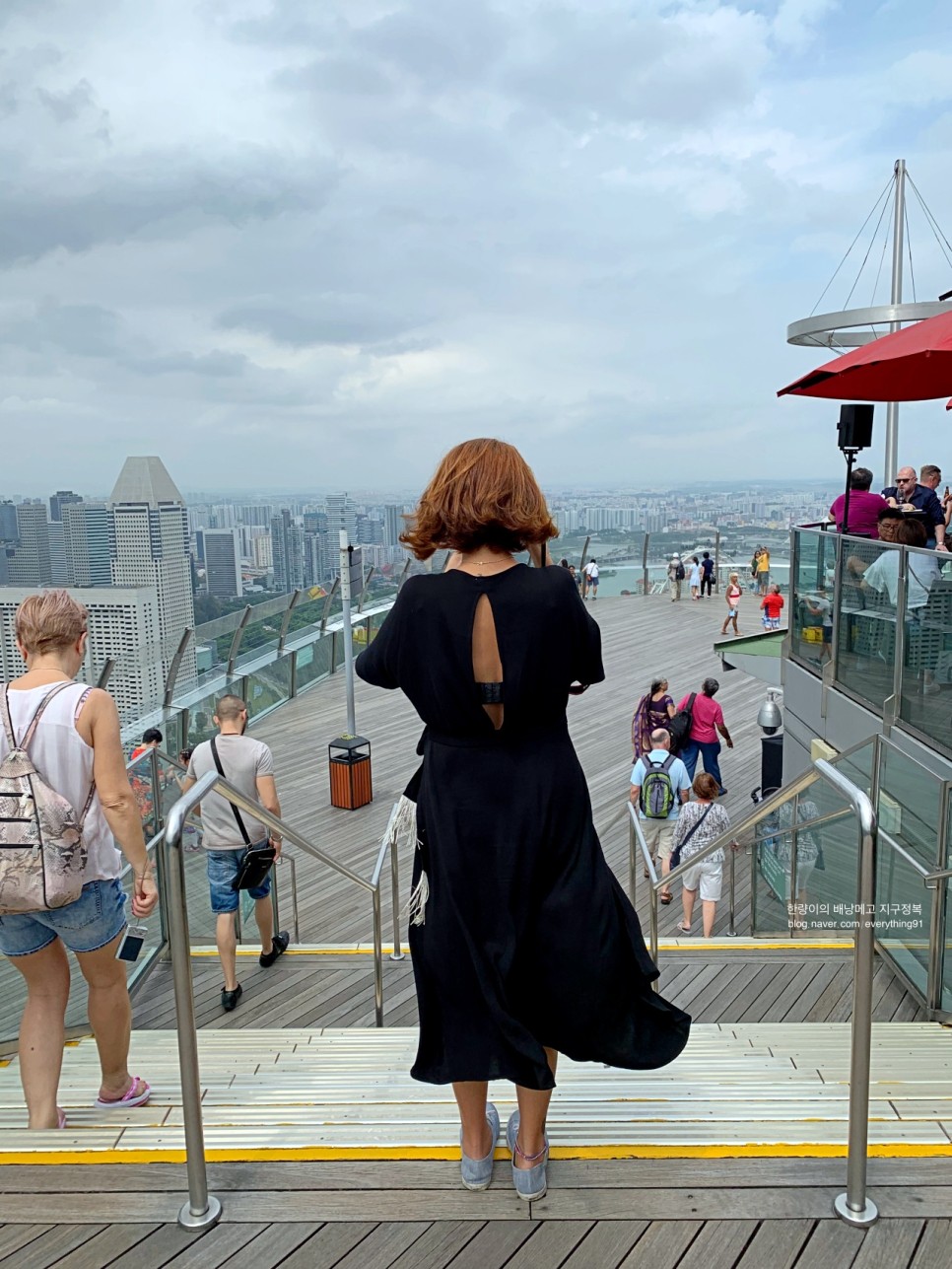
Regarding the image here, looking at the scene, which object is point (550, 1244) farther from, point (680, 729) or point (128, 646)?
point (128, 646)

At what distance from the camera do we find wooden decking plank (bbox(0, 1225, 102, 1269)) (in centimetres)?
184

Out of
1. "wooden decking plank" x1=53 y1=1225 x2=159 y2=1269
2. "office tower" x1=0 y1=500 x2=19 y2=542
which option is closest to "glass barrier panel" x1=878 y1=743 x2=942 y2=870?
"wooden decking plank" x1=53 y1=1225 x2=159 y2=1269

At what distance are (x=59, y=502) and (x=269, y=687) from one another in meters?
16.5

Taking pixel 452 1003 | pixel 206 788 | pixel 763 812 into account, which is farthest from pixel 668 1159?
pixel 763 812

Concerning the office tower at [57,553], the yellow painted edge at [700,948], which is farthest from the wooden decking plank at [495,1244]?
the office tower at [57,553]

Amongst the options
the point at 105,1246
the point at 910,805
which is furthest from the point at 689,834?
the point at 105,1246

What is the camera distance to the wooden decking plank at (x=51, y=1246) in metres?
1.84

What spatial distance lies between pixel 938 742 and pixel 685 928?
207 cm

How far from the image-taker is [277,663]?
14.0 m

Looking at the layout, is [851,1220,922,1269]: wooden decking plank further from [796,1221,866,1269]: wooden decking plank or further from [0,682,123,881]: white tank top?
[0,682,123,881]: white tank top

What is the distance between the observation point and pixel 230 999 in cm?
501

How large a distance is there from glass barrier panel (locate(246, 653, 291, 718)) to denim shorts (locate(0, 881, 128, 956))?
33.4ft

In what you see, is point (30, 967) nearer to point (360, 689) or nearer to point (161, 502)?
point (360, 689)

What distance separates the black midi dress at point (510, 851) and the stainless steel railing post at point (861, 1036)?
414 millimetres
